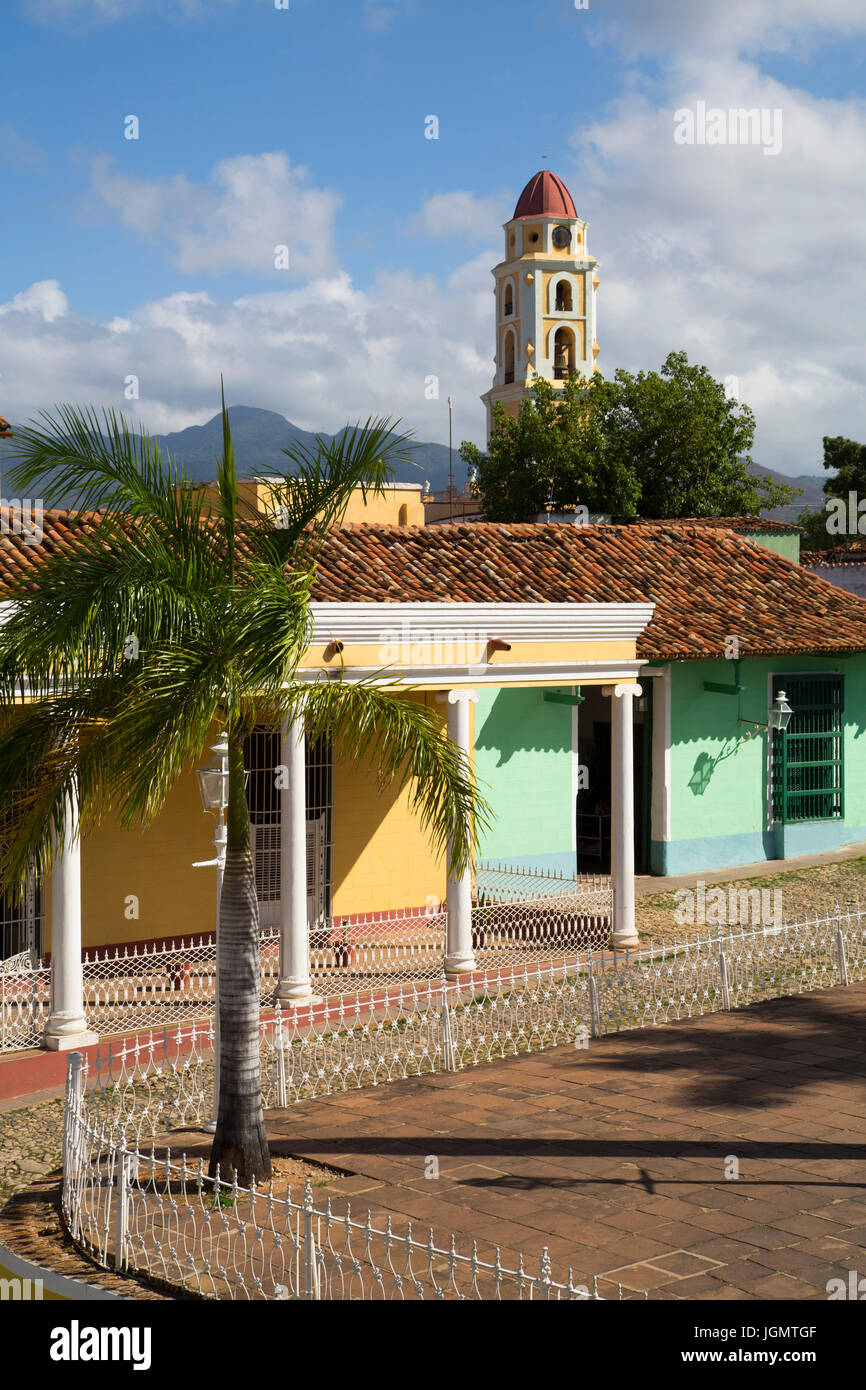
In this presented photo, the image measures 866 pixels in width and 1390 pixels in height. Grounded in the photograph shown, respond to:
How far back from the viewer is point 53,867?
37.1ft

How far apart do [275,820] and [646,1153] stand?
6.85 m

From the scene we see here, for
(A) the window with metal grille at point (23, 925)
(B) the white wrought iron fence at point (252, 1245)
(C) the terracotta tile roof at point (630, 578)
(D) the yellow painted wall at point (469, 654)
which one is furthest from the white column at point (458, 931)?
(B) the white wrought iron fence at point (252, 1245)

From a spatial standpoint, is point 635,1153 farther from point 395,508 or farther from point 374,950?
point 395,508

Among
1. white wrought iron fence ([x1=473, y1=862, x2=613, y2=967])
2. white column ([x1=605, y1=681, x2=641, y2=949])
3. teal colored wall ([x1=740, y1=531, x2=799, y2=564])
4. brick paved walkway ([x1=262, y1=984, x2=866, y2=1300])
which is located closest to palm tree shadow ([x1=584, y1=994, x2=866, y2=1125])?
brick paved walkway ([x1=262, y1=984, x2=866, y2=1300])

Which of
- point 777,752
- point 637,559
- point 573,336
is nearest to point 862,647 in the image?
point 777,752

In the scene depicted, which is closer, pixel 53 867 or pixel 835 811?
pixel 53 867

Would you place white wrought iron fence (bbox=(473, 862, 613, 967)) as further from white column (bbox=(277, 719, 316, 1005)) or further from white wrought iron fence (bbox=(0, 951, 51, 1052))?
white wrought iron fence (bbox=(0, 951, 51, 1052))

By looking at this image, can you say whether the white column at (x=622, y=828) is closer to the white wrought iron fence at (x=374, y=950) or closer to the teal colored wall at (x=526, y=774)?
the white wrought iron fence at (x=374, y=950)

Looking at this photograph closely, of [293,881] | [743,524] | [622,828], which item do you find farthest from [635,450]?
[293,881]

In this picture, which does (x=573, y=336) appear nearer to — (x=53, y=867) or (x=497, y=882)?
(x=497, y=882)

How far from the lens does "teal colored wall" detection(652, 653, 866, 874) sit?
1934 cm

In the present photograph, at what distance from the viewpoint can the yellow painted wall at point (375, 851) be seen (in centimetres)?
1541
